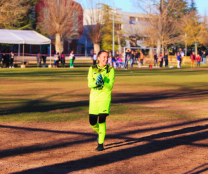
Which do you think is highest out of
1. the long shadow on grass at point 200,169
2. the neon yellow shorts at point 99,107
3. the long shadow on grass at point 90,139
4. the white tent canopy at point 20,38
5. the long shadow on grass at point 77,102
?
the white tent canopy at point 20,38

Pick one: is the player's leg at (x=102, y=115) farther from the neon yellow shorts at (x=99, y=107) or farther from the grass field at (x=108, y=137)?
the grass field at (x=108, y=137)

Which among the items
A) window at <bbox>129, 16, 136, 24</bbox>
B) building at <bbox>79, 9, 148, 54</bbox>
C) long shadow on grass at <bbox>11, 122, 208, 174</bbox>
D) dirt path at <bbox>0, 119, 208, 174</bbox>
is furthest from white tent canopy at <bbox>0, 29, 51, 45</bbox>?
window at <bbox>129, 16, 136, 24</bbox>

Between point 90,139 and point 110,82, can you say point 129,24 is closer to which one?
point 90,139

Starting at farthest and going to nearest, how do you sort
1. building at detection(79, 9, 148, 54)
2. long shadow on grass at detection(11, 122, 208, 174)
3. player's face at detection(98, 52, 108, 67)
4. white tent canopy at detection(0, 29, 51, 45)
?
building at detection(79, 9, 148, 54), white tent canopy at detection(0, 29, 51, 45), player's face at detection(98, 52, 108, 67), long shadow on grass at detection(11, 122, 208, 174)

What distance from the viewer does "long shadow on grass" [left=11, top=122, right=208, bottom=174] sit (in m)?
4.77

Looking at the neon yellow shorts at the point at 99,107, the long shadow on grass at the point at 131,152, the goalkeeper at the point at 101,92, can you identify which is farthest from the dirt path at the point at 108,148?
the neon yellow shorts at the point at 99,107

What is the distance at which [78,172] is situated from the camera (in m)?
4.58

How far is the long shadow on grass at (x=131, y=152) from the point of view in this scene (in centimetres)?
477

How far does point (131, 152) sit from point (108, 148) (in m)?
0.48

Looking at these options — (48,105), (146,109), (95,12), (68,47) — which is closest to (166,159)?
(146,109)

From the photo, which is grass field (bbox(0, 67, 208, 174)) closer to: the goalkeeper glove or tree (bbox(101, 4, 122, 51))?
the goalkeeper glove

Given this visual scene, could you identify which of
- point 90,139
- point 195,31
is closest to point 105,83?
point 90,139

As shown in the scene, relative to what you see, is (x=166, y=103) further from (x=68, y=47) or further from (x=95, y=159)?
(x=68, y=47)

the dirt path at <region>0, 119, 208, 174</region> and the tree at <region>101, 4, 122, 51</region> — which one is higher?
the tree at <region>101, 4, 122, 51</region>
